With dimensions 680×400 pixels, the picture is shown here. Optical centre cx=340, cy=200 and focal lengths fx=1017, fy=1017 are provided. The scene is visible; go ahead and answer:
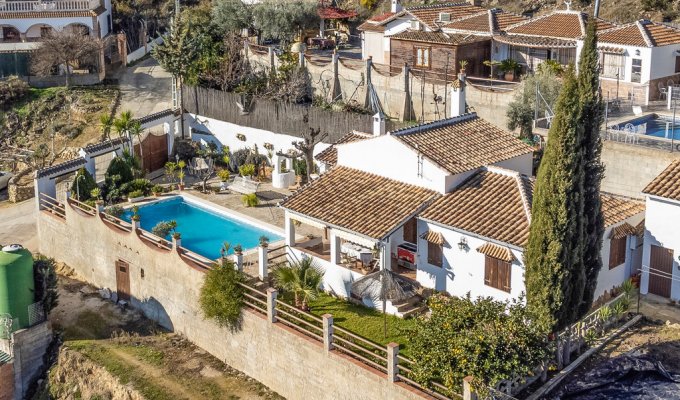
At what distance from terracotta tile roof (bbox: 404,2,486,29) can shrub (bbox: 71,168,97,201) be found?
64.4 ft

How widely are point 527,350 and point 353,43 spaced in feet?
133

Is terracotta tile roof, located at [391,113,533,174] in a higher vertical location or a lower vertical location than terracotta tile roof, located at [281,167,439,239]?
higher

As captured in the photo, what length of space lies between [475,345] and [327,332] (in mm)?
4797

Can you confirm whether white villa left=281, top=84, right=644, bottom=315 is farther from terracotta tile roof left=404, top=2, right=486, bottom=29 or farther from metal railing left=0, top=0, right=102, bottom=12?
metal railing left=0, top=0, right=102, bottom=12

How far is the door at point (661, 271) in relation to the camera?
30797 mm

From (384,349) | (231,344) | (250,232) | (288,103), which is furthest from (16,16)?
(384,349)

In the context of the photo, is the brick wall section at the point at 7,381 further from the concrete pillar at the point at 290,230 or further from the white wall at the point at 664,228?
the white wall at the point at 664,228

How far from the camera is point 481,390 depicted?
24516 mm

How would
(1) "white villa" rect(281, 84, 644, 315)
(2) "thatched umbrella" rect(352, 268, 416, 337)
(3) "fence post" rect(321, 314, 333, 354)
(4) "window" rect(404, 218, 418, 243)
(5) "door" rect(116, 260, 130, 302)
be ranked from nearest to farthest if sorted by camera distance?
(3) "fence post" rect(321, 314, 333, 354)
(2) "thatched umbrella" rect(352, 268, 416, 337)
(1) "white villa" rect(281, 84, 644, 315)
(4) "window" rect(404, 218, 418, 243)
(5) "door" rect(116, 260, 130, 302)

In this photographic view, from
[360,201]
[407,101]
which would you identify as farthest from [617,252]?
[407,101]

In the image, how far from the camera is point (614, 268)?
31188 millimetres

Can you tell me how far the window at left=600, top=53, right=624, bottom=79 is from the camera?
147 ft

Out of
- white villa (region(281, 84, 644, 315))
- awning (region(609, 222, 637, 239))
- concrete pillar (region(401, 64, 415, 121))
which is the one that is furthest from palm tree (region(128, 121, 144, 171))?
awning (region(609, 222, 637, 239))

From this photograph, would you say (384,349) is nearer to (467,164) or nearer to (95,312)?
(467,164)
